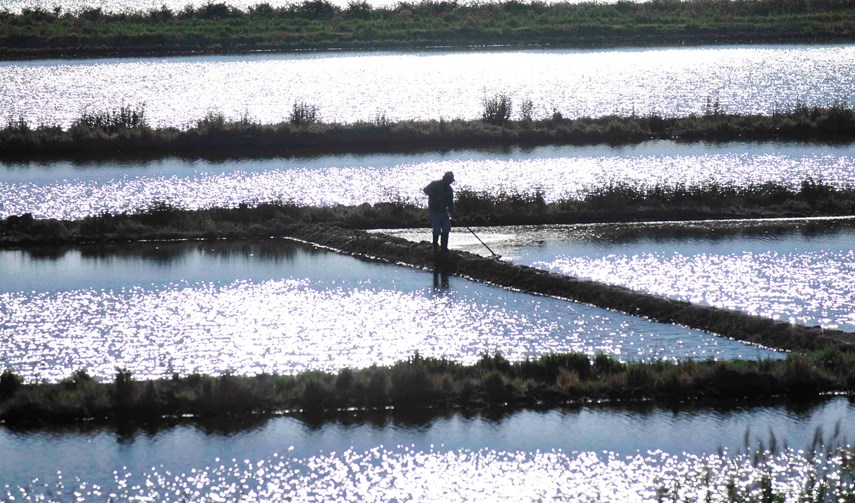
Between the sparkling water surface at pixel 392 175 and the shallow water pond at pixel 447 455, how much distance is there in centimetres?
1414

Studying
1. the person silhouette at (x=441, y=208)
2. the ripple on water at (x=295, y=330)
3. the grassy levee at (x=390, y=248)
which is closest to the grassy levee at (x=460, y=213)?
the grassy levee at (x=390, y=248)

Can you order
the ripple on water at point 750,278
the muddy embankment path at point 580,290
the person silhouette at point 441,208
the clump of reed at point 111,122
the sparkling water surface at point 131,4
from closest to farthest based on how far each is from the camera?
the muddy embankment path at point 580,290 → the ripple on water at point 750,278 → the person silhouette at point 441,208 → the clump of reed at point 111,122 → the sparkling water surface at point 131,4

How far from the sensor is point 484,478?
11.6 metres

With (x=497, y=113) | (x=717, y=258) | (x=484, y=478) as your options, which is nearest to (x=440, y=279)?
(x=717, y=258)

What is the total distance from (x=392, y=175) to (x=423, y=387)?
57.4 feet

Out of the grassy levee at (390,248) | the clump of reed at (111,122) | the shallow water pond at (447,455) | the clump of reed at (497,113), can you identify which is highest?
the clump of reed at (497,113)

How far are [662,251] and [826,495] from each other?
1181cm

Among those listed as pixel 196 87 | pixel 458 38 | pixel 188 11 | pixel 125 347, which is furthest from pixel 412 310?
pixel 188 11

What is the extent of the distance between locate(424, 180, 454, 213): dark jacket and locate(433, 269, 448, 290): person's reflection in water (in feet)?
3.29

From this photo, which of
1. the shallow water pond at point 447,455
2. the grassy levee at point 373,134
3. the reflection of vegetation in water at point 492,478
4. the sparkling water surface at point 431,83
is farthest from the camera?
the sparkling water surface at point 431,83

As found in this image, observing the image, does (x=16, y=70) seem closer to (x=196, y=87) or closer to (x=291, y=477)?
(x=196, y=87)

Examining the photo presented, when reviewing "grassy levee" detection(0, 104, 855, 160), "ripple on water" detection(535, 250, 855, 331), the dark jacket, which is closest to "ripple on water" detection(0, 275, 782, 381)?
"ripple on water" detection(535, 250, 855, 331)

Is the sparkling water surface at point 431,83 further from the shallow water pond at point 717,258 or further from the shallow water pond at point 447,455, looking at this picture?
the shallow water pond at point 447,455

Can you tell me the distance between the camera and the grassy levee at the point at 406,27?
5988cm
